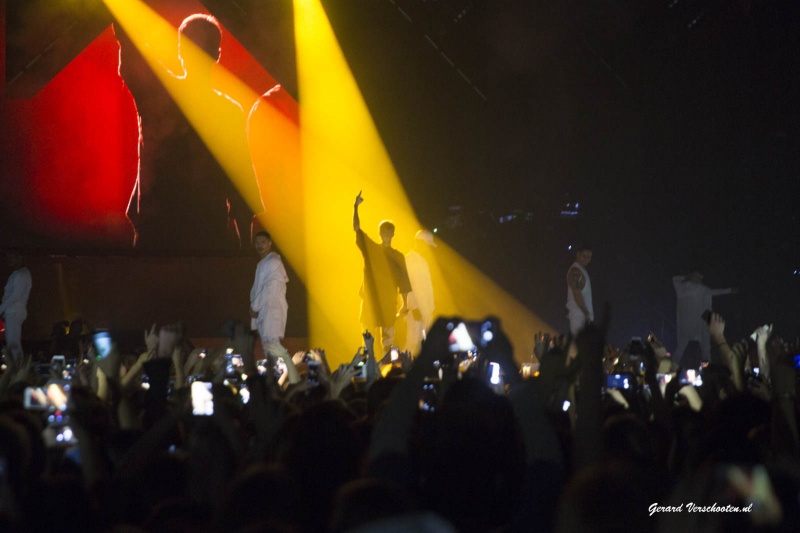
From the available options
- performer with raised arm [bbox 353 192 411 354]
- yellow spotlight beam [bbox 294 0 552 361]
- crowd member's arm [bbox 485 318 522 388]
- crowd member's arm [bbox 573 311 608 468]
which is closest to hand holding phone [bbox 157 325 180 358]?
crowd member's arm [bbox 485 318 522 388]

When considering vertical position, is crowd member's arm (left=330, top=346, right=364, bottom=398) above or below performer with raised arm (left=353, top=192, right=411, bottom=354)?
below

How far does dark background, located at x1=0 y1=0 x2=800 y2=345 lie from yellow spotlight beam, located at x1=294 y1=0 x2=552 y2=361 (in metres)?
0.23

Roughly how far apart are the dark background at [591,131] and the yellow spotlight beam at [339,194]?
0.23m

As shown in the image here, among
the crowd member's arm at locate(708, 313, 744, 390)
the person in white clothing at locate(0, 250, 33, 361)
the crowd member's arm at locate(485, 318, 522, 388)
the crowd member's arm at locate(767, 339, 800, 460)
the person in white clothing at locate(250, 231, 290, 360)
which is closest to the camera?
the crowd member's arm at locate(485, 318, 522, 388)

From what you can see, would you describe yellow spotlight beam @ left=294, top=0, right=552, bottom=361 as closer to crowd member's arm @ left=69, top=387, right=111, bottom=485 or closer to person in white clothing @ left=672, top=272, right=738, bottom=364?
person in white clothing @ left=672, top=272, right=738, bottom=364

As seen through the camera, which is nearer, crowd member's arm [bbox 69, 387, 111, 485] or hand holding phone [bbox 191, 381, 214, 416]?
crowd member's arm [bbox 69, 387, 111, 485]

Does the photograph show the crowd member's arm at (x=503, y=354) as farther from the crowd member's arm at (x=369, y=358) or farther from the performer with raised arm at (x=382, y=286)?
the performer with raised arm at (x=382, y=286)

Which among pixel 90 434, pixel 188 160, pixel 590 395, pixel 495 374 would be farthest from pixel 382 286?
pixel 590 395

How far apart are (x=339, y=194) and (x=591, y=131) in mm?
4095

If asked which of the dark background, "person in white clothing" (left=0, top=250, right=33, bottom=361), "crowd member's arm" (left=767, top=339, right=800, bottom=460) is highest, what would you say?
the dark background

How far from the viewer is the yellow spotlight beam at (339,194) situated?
15.6 m

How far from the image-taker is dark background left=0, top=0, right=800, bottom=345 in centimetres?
1431

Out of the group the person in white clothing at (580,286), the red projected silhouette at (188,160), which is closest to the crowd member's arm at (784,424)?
the person in white clothing at (580,286)

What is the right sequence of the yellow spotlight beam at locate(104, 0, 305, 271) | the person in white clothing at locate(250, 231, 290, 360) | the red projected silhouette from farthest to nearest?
the yellow spotlight beam at locate(104, 0, 305, 271) < the red projected silhouette < the person in white clothing at locate(250, 231, 290, 360)
